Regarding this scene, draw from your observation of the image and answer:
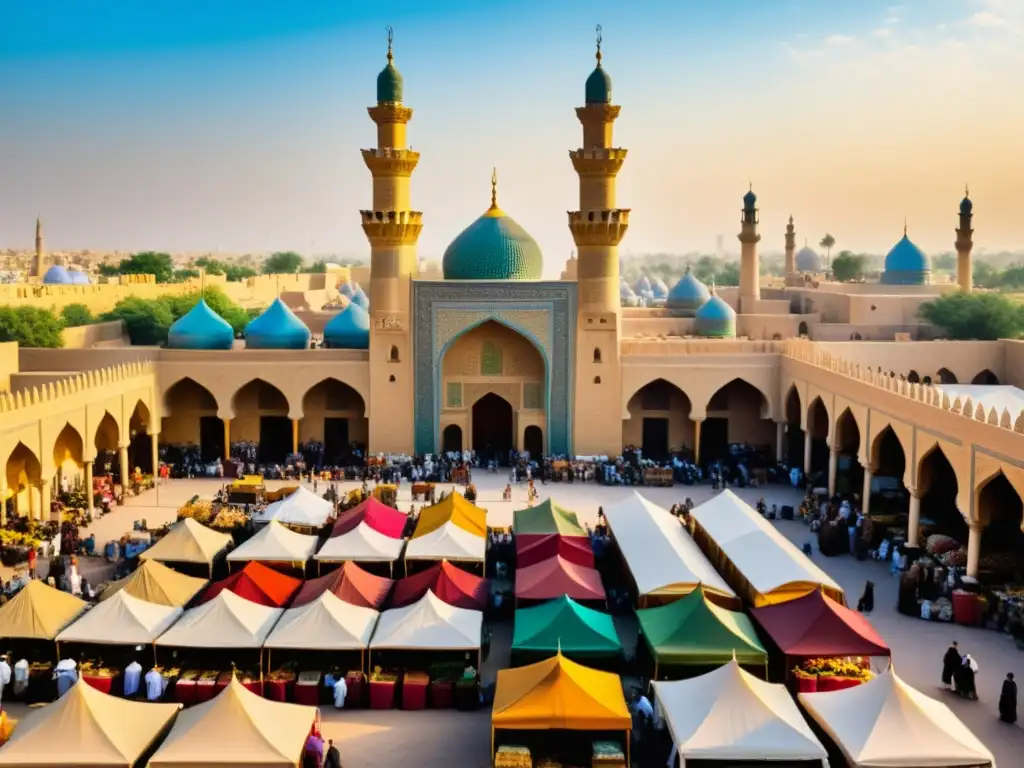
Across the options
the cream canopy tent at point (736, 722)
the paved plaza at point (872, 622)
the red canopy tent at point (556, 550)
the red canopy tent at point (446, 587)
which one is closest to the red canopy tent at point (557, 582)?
the red canopy tent at point (556, 550)

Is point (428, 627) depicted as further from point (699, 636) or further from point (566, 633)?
point (699, 636)

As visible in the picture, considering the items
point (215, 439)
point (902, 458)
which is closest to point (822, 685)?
point (902, 458)

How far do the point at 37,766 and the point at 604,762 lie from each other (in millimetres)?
5076

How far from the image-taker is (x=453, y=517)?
17.6 metres

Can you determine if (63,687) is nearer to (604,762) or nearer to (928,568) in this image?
(604,762)

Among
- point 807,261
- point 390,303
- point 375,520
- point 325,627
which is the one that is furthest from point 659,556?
point 807,261

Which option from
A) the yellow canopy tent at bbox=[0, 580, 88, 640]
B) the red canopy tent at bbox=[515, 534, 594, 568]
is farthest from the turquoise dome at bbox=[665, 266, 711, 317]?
the yellow canopy tent at bbox=[0, 580, 88, 640]

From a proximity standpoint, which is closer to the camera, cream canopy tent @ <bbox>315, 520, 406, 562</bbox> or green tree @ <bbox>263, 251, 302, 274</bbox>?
cream canopy tent @ <bbox>315, 520, 406, 562</bbox>

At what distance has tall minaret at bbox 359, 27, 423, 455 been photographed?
27156 mm

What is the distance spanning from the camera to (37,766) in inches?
387

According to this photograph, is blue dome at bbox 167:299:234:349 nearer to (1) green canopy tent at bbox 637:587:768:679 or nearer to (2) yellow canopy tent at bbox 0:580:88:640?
(2) yellow canopy tent at bbox 0:580:88:640

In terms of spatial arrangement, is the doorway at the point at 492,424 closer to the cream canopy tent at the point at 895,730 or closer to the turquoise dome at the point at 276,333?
the turquoise dome at the point at 276,333

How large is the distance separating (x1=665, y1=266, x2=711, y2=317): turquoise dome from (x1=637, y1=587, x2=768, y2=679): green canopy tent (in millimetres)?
21999

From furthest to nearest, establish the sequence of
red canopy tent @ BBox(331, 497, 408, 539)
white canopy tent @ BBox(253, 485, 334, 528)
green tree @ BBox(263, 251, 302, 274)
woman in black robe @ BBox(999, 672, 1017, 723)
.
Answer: green tree @ BBox(263, 251, 302, 274) < white canopy tent @ BBox(253, 485, 334, 528) < red canopy tent @ BBox(331, 497, 408, 539) < woman in black robe @ BBox(999, 672, 1017, 723)
